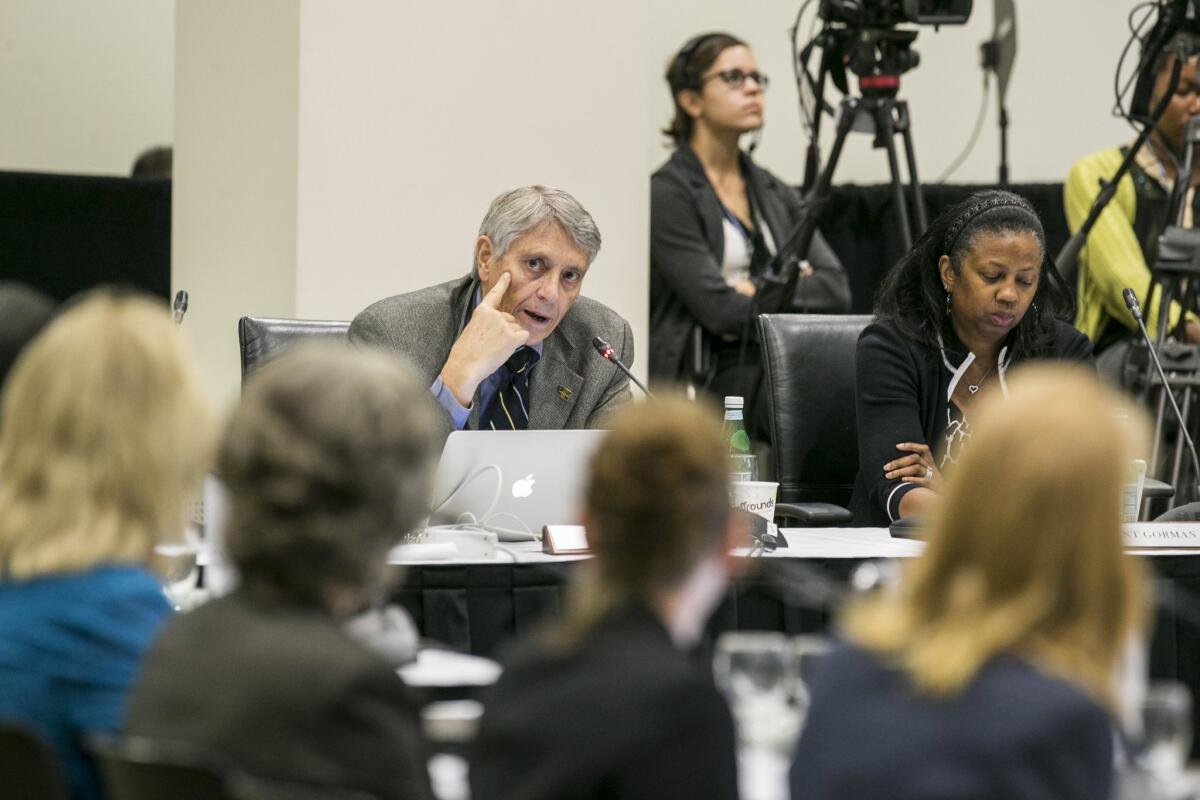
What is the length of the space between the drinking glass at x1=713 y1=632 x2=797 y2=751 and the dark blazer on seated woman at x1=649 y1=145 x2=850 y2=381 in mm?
2842

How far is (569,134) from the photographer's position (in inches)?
163

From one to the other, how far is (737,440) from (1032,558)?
5.63 ft

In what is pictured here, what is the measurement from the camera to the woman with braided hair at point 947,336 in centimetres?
311

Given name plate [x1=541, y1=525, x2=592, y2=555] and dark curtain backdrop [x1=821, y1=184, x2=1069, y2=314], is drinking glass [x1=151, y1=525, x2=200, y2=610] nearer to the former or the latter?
name plate [x1=541, y1=525, x2=592, y2=555]

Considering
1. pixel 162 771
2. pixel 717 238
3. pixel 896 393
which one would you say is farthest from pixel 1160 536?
pixel 717 238

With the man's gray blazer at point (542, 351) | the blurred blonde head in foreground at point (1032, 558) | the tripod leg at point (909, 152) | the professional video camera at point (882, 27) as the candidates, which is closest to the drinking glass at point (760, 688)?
the blurred blonde head in foreground at point (1032, 558)

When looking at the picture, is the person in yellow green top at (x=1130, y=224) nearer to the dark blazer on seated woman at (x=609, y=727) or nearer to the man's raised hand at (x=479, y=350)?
the man's raised hand at (x=479, y=350)

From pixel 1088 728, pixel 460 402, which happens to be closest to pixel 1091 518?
pixel 1088 728

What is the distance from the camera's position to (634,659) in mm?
1227

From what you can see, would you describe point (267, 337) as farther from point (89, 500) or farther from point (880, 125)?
point (880, 125)

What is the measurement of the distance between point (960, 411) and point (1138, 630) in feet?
6.43

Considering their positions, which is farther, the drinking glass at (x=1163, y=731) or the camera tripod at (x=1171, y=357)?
the camera tripod at (x=1171, y=357)

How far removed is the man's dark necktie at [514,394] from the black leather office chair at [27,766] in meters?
1.84

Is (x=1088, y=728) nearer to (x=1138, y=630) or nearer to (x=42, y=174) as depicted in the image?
(x=1138, y=630)
